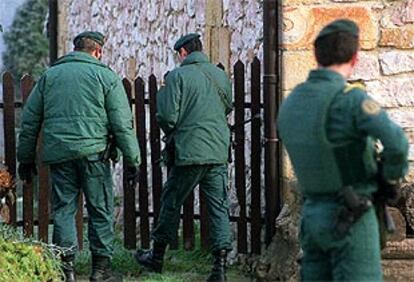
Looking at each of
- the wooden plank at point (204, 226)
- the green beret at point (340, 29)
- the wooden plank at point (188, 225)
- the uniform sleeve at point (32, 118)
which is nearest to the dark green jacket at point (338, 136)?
the green beret at point (340, 29)

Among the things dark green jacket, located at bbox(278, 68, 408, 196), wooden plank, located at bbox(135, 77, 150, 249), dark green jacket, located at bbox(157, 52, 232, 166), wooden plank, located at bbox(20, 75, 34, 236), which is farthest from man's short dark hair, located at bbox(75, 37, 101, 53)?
dark green jacket, located at bbox(278, 68, 408, 196)

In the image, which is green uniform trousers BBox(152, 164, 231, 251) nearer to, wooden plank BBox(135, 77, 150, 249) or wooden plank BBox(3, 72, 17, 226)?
wooden plank BBox(135, 77, 150, 249)

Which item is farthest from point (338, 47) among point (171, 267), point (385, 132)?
point (171, 267)

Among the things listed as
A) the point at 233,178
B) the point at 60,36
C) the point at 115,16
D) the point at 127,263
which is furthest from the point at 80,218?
the point at 60,36

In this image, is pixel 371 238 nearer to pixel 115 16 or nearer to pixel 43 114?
pixel 43 114

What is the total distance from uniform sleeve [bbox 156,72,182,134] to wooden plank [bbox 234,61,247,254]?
28.7 inches

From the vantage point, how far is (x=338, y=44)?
506cm

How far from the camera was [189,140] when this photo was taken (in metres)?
7.69

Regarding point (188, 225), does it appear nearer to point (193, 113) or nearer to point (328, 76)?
point (193, 113)

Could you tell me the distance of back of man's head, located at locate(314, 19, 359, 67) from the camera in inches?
199

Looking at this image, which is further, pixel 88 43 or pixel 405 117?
pixel 405 117

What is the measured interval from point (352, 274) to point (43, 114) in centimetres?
310

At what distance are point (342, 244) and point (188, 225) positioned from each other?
149 inches

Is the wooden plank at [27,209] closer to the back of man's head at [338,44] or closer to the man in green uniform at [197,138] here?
the man in green uniform at [197,138]
